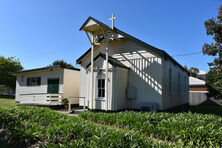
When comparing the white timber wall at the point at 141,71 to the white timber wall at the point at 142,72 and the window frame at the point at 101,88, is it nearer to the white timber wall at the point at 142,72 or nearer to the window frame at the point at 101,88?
the white timber wall at the point at 142,72

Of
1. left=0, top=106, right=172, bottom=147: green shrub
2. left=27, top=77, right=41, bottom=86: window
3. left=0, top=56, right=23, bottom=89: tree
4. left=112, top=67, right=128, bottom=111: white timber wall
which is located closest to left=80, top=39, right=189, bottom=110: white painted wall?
left=112, top=67, right=128, bottom=111: white timber wall

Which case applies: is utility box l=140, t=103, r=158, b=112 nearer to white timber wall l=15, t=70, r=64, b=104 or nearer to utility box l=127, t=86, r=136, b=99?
utility box l=127, t=86, r=136, b=99

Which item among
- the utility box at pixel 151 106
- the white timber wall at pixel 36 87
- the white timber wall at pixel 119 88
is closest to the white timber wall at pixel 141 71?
the utility box at pixel 151 106

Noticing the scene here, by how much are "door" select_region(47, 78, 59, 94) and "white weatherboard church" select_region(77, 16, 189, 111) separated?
4070mm

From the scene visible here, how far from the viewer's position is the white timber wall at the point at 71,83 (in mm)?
14203

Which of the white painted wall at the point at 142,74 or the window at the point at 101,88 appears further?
the window at the point at 101,88

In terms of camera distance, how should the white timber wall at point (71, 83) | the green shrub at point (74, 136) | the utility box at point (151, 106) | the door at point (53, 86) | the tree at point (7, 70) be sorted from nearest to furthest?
the green shrub at point (74, 136), the utility box at point (151, 106), the white timber wall at point (71, 83), the door at point (53, 86), the tree at point (7, 70)

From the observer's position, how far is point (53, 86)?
1459 centimetres

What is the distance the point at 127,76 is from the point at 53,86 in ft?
23.5

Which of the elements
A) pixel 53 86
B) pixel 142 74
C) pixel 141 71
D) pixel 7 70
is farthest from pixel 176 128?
pixel 7 70

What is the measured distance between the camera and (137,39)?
10773 mm

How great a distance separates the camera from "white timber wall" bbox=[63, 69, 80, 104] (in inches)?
559

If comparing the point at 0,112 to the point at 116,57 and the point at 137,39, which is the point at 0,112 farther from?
the point at 137,39

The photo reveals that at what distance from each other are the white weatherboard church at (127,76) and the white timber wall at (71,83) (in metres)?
3.29
